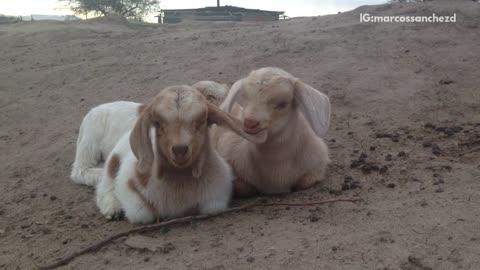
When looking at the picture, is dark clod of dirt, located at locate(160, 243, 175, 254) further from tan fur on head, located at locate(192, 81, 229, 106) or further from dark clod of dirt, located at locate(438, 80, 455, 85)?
dark clod of dirt, located at locate(438, 80, 455, 85)

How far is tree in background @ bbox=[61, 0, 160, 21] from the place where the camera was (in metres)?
31.5

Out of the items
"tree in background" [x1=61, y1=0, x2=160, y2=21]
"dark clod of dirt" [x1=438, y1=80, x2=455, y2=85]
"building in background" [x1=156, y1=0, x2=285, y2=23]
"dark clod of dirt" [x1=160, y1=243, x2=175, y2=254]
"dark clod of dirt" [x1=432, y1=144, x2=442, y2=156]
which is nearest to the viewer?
"dark clod of dirt" [x1=160, y1=243, x2=175, y2=254]

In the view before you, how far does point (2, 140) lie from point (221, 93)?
10.6ft

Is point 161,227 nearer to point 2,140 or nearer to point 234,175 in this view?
point 234,175

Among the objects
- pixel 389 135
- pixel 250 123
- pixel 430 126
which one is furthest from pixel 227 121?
pixel 430 126

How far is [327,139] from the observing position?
5.34 m

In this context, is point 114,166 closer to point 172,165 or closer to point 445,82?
point 172,165

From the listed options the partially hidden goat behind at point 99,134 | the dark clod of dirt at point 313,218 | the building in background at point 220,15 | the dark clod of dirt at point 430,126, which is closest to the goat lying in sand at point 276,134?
the dark clod of dirt at point 313,218

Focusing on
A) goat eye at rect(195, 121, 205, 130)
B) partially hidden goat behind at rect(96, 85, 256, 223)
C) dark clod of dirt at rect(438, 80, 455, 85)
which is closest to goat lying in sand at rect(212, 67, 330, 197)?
partially hidden goat behind at rect(96, 85, 256, 223)

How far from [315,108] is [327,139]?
5.23 feet

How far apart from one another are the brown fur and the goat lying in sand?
800 millimetres

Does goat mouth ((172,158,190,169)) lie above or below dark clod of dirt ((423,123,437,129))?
above

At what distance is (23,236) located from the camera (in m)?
3.85

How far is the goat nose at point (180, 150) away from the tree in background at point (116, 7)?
29059 millimetres
